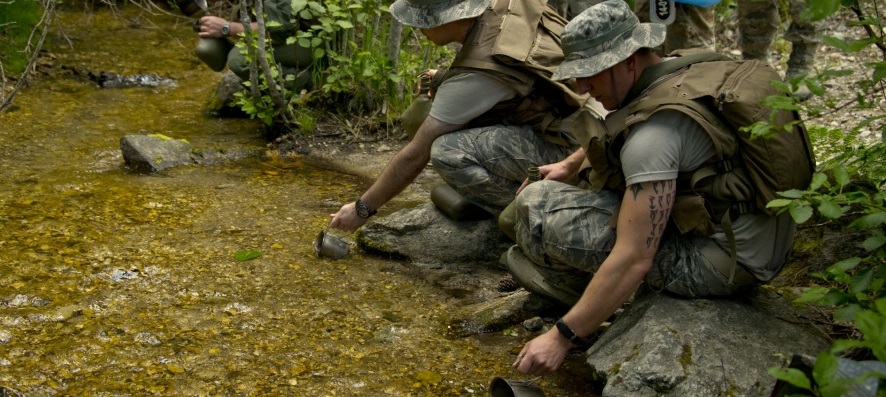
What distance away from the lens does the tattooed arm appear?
10.6 ft

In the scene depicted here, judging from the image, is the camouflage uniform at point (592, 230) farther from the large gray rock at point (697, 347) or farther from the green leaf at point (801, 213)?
the green leaf at point (801, 213)

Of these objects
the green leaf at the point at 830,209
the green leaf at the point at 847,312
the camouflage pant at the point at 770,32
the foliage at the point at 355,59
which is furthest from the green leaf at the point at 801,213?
the camouflage pant at the point at 770,32

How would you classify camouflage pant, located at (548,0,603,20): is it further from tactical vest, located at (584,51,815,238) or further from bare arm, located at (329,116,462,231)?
tactical vest, located at (584,51,815,238)

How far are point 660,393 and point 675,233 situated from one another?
66cm

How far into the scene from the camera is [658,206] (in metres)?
3.26

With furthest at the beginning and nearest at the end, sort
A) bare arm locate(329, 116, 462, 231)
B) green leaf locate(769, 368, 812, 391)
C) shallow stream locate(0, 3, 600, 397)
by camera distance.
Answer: bare arm locate(329, 116, 462, 231) → shallow stream locate(0, 3, 600, 397) → green leaf locate(769, 368, 812, 391)

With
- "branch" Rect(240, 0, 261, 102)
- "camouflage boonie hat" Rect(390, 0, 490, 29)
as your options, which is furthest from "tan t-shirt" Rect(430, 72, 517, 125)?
"branch" Rect(240, 0, 261, 102)

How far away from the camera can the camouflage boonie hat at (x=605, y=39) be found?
11.2 ft

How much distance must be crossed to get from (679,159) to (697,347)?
67 cm

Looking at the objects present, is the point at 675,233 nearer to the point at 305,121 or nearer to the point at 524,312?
the point at 524,312

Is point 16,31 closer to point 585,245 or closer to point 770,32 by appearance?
point 770,32

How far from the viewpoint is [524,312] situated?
422 cm

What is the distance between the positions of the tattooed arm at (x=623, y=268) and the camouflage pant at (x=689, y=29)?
3433 millimetres

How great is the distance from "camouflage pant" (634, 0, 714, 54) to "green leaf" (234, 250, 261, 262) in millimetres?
3163
